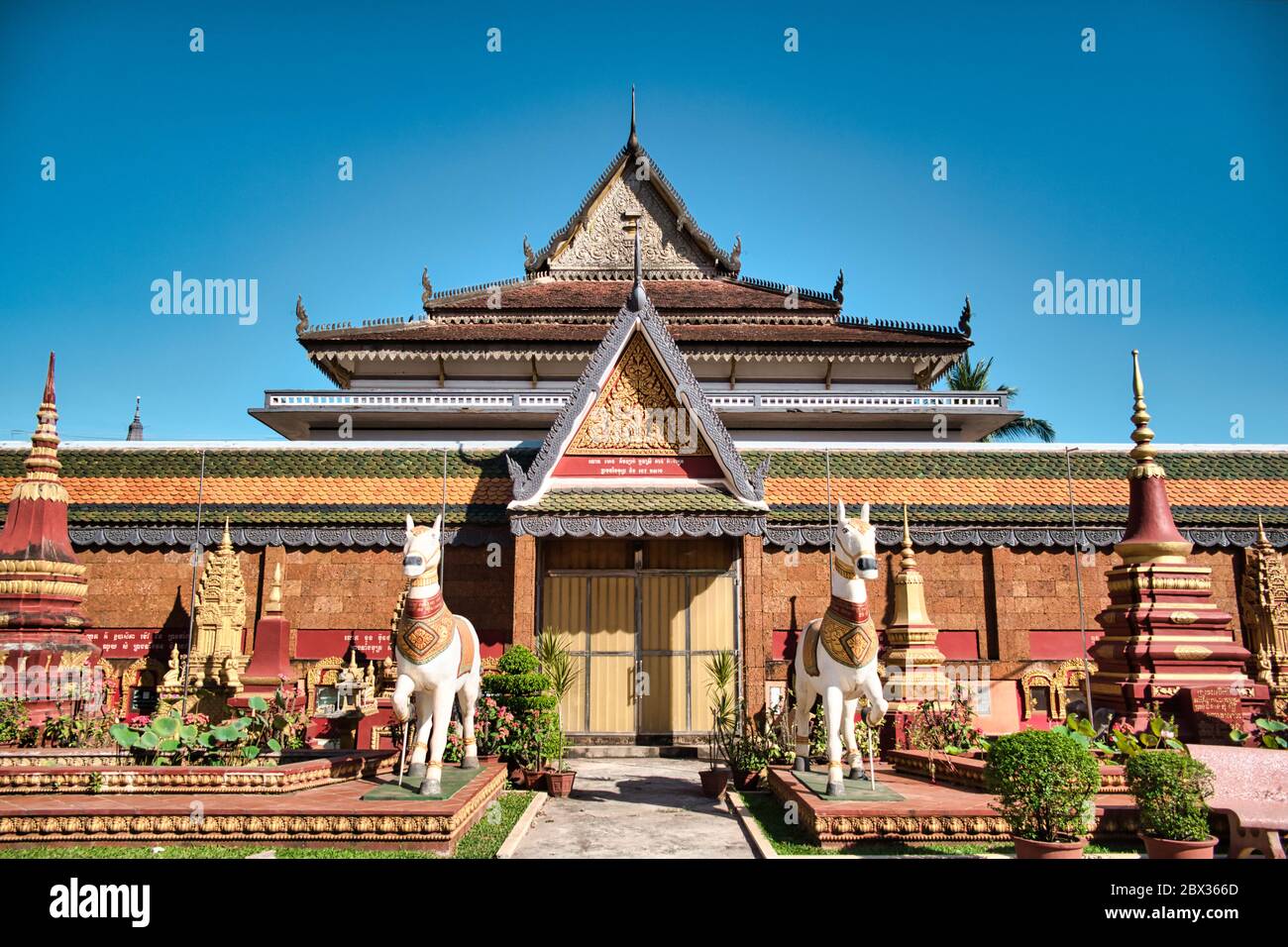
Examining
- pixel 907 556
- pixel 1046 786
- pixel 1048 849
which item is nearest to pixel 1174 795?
pixel 1046 786

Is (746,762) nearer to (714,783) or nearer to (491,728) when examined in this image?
(714,783)

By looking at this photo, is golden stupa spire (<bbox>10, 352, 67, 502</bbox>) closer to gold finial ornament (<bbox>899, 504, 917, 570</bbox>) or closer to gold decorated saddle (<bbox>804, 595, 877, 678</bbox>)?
gold decorated saddle (<bbox>804, 595, 877, 678</bbox>)

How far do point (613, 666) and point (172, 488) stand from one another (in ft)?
28.6

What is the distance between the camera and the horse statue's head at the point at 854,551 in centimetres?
812

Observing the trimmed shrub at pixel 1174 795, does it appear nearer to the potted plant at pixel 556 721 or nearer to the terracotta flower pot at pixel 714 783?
the terracotta flower pot at pixel 714 783

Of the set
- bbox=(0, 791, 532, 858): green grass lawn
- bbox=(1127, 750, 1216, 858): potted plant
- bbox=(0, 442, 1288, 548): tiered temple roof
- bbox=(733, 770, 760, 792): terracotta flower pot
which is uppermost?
bbox=(0, 442, 1288, 548): tiered temple roof

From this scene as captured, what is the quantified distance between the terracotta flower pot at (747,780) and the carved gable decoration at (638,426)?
183 inches

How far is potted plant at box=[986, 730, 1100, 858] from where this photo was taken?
6012mm

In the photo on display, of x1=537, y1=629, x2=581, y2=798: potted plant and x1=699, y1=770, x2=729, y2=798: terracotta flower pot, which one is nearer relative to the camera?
x1=699, y1=770, x2=729, y2=798: terracotta flower pot

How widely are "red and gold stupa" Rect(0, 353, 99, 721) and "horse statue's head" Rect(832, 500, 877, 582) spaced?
10.4 meters

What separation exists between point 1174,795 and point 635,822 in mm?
4889

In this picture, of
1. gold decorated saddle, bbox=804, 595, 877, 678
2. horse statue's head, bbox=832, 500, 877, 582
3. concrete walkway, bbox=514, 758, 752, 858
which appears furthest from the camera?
gold decorated saddle, bbox=804, 595, 877, 678

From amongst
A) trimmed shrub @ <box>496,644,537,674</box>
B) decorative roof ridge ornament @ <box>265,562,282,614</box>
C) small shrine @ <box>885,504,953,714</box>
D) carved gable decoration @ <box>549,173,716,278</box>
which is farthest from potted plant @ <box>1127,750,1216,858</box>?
carved gable decoration @ <box>549,173,716,278</box>

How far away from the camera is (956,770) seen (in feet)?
30.1
